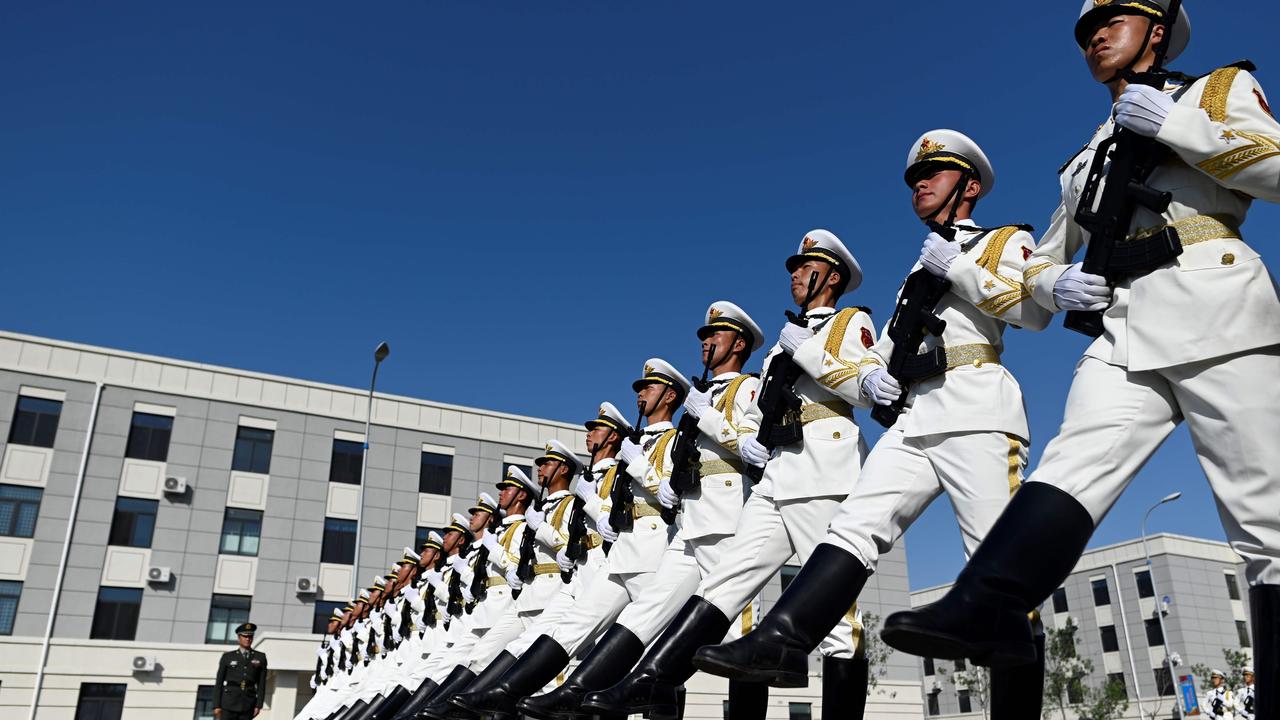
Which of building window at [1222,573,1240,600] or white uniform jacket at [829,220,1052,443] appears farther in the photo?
building window at [1222,573,1240,600]

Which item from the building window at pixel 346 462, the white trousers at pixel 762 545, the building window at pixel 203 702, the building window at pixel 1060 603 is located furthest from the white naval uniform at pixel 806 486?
the building window at pixel 1060 603

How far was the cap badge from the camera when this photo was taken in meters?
4.47

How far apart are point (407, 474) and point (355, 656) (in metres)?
15.5

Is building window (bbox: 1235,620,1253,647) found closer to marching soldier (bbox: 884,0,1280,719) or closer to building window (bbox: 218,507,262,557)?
building window (bbox: 218,507,262,557)

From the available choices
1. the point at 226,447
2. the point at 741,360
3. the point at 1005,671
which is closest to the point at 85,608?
the point at 226,447

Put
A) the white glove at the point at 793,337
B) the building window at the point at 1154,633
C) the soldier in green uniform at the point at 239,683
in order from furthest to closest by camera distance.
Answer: the building window at the point at 1154,633, the soldier in green uniform at the point at 239,683, the white glove at the point at 793,337

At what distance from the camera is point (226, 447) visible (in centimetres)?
2939

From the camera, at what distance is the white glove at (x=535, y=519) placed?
878 centimetres

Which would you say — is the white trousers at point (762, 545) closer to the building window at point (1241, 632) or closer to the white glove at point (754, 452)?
the white glove at point (754, 452)

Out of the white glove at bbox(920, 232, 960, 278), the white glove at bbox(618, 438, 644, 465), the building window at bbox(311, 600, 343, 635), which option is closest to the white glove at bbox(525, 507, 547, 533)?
the white glove at bbox(618, 438, 644, 465)

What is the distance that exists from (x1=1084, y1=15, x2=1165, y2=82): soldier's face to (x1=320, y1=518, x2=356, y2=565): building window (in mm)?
29079

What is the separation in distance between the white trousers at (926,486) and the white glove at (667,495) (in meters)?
2.37

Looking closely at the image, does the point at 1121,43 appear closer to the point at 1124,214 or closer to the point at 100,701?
the point at 1124,214

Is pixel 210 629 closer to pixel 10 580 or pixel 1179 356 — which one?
pixel 10 580
